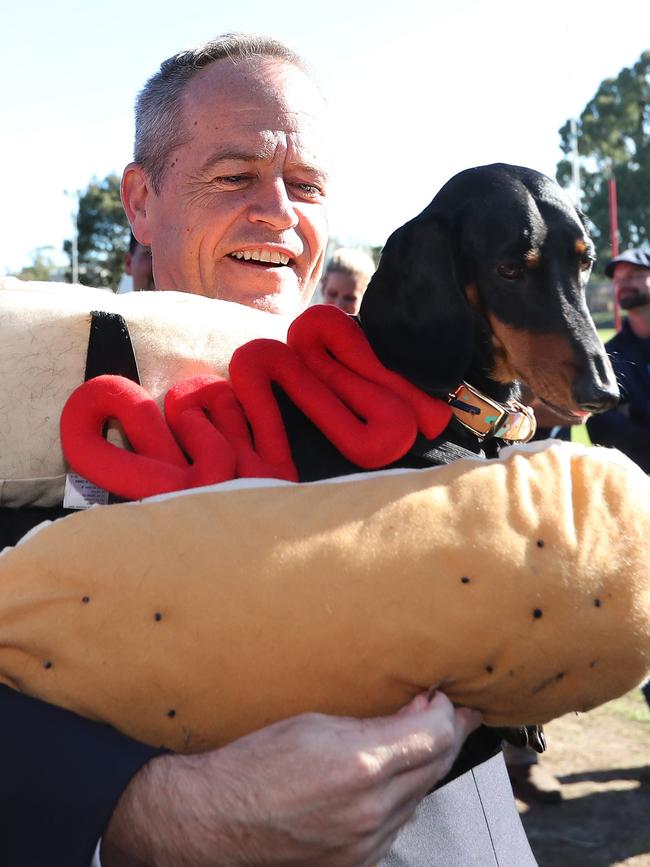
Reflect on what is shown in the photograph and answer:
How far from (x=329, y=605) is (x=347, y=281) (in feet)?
14.5

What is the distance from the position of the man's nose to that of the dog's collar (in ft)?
1.88

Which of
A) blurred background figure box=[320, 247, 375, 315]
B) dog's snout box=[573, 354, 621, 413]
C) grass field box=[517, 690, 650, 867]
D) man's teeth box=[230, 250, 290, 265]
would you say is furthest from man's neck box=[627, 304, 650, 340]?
dog's snout box=[573, 354, 621, 413]

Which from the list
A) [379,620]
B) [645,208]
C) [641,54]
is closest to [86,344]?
[379,620]

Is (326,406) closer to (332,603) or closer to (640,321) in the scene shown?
(332,603)

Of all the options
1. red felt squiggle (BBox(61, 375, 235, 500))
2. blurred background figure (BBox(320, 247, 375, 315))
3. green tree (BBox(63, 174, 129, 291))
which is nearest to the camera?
red felt squiggle (BBox(61, 375, 235, 500))

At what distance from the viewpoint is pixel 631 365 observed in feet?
13.2

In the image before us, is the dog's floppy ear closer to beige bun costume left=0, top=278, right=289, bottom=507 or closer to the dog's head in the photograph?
the dog's head

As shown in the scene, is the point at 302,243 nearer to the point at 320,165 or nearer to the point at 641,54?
the point at 320,165

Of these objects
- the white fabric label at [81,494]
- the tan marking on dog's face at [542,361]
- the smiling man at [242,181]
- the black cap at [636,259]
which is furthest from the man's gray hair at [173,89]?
the black cap at [636,259]

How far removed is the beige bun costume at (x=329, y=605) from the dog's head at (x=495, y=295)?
0.40 metres

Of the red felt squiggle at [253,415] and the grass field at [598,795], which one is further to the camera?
the grass field at [598,795]

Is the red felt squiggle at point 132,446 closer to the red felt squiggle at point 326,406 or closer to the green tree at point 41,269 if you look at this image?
the red felt squiggle at point 326,406

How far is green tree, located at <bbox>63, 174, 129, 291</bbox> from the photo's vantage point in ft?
119

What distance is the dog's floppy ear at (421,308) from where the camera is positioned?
139 cm
